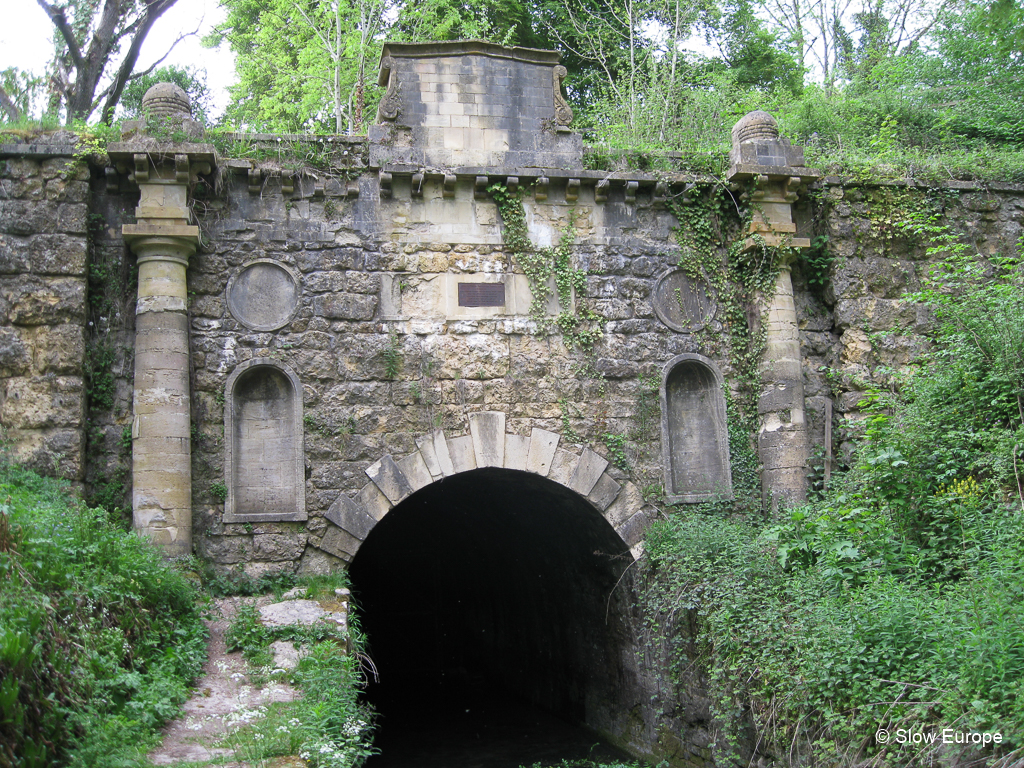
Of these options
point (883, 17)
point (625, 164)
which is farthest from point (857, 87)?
point (625, 164)

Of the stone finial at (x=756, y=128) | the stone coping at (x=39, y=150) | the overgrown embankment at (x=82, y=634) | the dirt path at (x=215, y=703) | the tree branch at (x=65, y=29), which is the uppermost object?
the tree branch at (x=65, y=29)

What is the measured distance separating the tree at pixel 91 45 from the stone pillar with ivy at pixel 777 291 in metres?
11.0

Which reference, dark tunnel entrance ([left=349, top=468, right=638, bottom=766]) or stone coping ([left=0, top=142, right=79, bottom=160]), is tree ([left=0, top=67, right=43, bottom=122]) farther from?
dark tunnel entrance ([left=349, top=468, right=638, bottom=766])

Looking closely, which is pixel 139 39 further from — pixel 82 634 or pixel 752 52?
pixel 82 634

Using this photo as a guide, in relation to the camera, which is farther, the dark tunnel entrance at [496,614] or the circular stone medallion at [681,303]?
the dark tunnel entrance at [496,614]

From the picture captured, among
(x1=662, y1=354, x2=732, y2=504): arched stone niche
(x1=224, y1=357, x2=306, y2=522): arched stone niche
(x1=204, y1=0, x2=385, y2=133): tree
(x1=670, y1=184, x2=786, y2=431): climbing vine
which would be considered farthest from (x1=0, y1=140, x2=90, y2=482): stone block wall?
(x1=204, y1=0, x2=385, y2=133): tree

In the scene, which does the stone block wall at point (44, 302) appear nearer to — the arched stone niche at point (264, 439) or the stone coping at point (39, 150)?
the stone coping at point (39, 150)

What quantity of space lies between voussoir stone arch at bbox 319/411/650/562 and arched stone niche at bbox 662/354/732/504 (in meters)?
0.70

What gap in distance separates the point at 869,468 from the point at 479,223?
15.1 feet

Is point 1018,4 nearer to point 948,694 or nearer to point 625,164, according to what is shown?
point 948,694

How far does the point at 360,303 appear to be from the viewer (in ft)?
29.0

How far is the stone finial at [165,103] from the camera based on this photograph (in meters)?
8.51

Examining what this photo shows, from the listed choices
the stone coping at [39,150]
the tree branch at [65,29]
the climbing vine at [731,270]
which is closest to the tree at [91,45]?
the tree branch at [65,29]

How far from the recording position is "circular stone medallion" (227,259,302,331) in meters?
8.67
